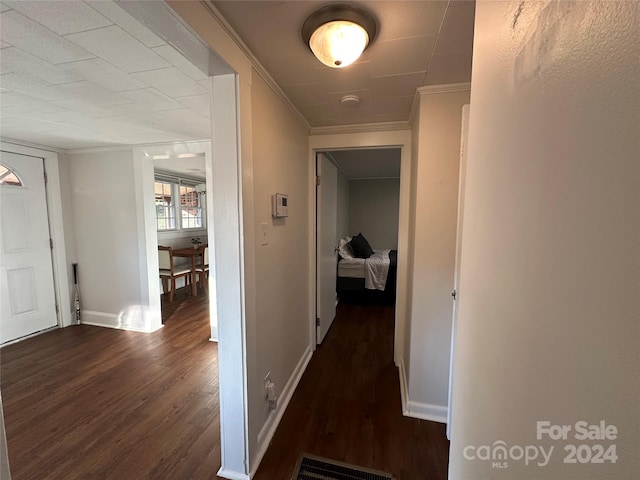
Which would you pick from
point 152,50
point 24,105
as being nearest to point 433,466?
point 152,50

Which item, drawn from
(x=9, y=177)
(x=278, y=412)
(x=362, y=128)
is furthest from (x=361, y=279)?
(x=9, y=177)

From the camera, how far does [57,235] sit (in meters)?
3.19

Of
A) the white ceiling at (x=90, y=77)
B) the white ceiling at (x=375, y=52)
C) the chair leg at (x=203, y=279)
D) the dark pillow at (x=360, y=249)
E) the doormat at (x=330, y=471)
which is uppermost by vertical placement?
the white ceiling at (x=90, y=77)

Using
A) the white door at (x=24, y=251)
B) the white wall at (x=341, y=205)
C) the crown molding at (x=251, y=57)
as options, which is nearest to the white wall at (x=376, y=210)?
the white wall at (x=341, y=205)

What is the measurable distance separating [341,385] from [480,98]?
2163 mm

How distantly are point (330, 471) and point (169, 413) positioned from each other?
1.22m

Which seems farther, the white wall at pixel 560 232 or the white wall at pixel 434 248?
the white wall at pixel 434 248

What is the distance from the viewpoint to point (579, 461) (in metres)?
0.35

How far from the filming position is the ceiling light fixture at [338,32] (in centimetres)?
103

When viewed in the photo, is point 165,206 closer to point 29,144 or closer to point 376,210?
point 29,144

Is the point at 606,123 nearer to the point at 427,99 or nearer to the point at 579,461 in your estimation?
the point at 579,461

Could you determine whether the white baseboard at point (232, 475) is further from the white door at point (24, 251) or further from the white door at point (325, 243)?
the white door at point (24, 251)

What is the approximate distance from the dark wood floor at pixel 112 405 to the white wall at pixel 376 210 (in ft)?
13.0

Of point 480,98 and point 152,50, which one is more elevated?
point 152,50
